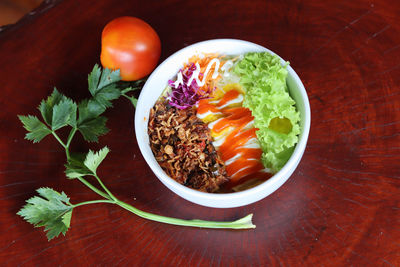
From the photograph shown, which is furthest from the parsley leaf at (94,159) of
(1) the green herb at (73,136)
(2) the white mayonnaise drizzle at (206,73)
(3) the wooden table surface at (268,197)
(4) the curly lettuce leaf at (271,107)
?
(4) the curly lettuce leaf at (271,107)

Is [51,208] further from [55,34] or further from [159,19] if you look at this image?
[159,19]

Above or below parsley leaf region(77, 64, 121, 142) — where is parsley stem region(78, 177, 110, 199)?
below

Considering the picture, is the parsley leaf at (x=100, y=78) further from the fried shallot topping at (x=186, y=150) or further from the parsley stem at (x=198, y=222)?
the parsley stem at (x=198, y=222)

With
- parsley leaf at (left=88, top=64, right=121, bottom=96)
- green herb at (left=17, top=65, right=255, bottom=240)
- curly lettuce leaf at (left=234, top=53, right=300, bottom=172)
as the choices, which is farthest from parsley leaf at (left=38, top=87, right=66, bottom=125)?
curly lettuce leaf at (left=234, top=53, right=300, bottom=172)

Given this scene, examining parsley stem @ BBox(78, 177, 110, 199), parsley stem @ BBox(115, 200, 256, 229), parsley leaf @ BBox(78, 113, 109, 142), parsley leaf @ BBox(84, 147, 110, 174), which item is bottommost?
parsley stem @ BBox(115, 200, 256, 229)

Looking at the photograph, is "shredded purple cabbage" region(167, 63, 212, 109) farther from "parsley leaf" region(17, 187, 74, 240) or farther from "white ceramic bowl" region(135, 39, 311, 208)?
"parsley leaf" region(17, 187, 74, 240)

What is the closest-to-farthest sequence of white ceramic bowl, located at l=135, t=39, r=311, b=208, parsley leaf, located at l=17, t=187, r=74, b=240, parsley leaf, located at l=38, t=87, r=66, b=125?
white ceramic bowl, located at l=135, t=39, r=311, b=208
parsley leaf, located at l=17, t=187, r=74, b=240
parsley leaf, located at l=38, t=87, r=66, b=125

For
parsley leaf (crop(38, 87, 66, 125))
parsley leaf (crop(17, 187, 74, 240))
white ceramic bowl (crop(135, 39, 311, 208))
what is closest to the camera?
white ceramic bowl (crop(135, 39, 311, 208))
